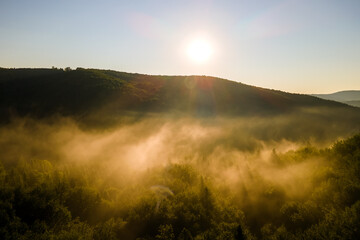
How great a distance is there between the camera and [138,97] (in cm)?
8681

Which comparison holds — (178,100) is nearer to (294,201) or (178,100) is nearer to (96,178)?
(96,178)

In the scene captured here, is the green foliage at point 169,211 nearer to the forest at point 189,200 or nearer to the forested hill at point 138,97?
the forest at point 189,200

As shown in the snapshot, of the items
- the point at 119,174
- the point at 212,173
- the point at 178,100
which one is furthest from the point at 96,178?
the point at 178,100

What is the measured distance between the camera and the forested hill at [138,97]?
246ft

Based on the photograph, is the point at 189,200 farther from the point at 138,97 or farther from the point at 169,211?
the point at 138,97

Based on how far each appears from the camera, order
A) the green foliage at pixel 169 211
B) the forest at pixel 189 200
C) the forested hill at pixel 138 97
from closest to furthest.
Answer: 1. the green foliage at pixel 169 211
2. the forest at pixel 189 200
3. the forested hill at pixel 138 97

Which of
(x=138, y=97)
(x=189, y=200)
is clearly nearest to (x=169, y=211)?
(x=189, y=200)

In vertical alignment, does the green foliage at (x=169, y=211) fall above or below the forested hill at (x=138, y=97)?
below

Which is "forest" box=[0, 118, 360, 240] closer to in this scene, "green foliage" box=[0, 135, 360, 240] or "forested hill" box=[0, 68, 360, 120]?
"green foliage" box=[0, 135, 360, 240]

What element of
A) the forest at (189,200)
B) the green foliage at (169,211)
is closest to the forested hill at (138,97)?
the forest at (189,200)

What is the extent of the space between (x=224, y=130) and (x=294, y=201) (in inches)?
1866

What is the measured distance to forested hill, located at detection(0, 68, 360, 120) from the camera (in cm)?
7494

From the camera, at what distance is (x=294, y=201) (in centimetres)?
2048

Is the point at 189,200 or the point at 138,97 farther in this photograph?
the point at 138,97
